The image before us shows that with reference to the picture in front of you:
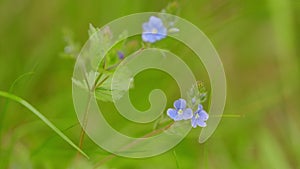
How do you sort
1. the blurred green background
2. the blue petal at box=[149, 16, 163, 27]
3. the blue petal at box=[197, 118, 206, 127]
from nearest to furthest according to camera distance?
the blue petal at box=[197, 118, 206, 127]
the blue petal at box=[149, 16, 163, 27]
the blurred green background

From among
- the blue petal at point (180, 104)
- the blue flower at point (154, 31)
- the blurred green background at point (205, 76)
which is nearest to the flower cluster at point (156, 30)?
the blue flower at point (154, 31)

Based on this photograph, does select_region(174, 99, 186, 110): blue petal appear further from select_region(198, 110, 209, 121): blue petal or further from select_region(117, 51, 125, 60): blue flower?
select_region(117, 51, 125, 60): blue flower

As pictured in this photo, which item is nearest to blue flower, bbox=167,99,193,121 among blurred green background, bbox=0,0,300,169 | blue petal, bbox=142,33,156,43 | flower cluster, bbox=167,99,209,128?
flower cluster, bbox=167,99,209,128

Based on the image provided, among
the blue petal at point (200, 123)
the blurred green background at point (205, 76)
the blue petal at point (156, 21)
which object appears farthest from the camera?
the blurred green background at point (205, 76)

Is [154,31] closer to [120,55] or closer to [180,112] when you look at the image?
[120,55]

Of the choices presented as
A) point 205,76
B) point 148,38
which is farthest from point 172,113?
point 205,76

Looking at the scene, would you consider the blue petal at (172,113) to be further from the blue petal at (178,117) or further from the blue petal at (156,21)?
the blue petal at (156,21)

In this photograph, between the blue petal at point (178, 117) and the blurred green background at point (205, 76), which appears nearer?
the blue petal at point (178, 117)
